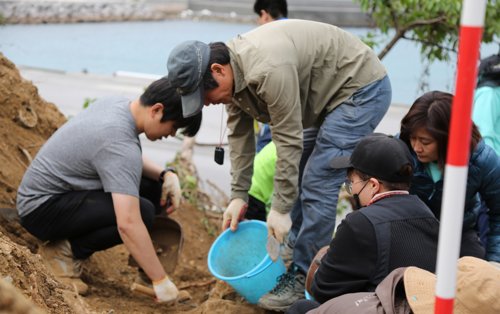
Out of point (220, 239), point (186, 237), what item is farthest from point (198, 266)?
point (220, 239)

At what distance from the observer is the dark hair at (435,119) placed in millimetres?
2938

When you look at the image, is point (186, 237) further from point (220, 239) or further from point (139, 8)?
point (139, 8)

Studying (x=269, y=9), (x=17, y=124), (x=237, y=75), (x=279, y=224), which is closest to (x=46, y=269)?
(x=279, y=224)

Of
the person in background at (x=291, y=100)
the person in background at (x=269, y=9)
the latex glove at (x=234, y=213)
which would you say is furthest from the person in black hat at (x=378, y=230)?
the person in background at (x=269, y=9)

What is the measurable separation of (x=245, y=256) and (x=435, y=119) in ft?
4.36

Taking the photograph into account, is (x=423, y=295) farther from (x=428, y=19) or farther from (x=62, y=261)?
(x=428, y=19)

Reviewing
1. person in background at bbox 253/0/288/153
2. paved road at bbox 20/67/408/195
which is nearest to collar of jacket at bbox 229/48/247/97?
person in background at bbox 253/0/288/153

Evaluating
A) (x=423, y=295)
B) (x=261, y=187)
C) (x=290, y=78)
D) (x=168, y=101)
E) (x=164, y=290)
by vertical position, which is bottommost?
(x=164, y=290)

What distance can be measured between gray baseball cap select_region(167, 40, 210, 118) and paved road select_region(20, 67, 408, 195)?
2.69 m

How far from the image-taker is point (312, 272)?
10.2 ft

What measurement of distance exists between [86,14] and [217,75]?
14.1 metres

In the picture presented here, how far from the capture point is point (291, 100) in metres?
3.13

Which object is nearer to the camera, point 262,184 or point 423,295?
point 423,295

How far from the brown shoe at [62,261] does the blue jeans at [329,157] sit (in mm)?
1142
